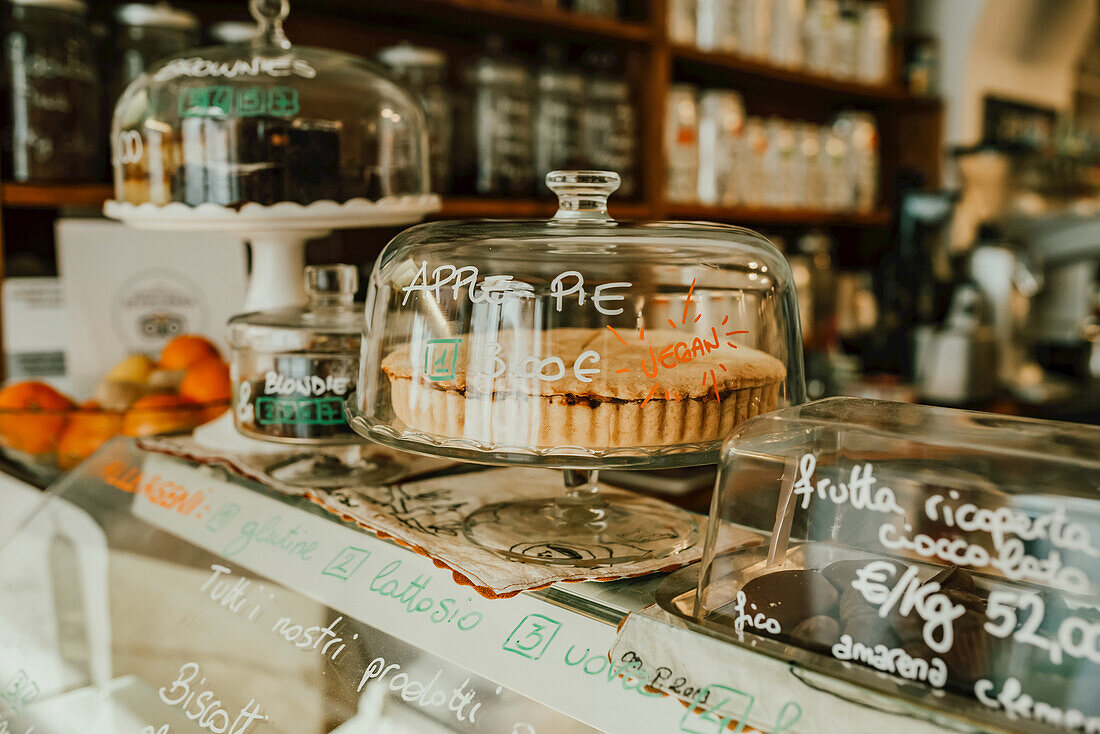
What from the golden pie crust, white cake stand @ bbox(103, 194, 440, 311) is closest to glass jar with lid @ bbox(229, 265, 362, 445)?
white cake stand @ bbox(103, 194, 440, 311)

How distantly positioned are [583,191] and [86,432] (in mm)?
695

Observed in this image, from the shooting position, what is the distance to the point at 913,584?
1.40 ft

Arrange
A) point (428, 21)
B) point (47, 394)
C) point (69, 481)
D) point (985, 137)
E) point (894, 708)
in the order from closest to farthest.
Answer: point (894, 708), point (69, 481), point (47, 394), point (428, 21), point (985, 137)

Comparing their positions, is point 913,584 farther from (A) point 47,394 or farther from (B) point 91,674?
(A) point 47,394

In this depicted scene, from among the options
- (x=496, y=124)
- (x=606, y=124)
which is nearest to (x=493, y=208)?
(x=496, y=124)

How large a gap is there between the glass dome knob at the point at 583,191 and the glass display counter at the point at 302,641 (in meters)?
0.26

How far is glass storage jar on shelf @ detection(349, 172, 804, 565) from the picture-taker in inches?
22.6

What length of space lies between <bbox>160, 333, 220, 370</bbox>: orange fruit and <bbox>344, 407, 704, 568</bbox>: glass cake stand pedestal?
0.47 m

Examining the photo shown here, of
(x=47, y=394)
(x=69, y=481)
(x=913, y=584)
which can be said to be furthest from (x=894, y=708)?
(x=47, y=394)

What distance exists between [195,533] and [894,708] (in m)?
0.62

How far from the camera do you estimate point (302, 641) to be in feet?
2.11

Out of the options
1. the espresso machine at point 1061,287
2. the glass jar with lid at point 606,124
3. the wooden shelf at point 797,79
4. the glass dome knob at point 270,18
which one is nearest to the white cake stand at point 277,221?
the glass dome knob at point 270,18

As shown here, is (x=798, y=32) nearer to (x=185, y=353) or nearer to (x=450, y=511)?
(x=185, y=353)

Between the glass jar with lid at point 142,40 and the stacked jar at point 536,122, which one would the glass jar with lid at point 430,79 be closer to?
the stacked jar at point 536,122
